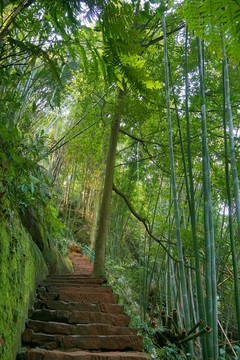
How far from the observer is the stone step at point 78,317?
2.63m

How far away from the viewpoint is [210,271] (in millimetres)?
2377

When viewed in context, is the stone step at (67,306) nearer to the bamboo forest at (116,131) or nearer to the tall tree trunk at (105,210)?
the bamboo forest at (116,131)

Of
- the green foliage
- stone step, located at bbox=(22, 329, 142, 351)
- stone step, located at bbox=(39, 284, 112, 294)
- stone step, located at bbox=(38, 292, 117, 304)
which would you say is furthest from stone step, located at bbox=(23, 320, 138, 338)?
the green foliage

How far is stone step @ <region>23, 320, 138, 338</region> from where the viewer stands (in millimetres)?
2445

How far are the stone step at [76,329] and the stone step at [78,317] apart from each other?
0.14m

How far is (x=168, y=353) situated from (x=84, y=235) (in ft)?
27.5

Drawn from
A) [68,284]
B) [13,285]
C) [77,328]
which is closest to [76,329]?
[77,328]

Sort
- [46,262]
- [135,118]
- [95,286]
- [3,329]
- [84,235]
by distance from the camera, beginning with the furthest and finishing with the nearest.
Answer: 1. [84,235]
2. [135,118]
3. [46,262]
4. [95,286]
5. [3,329]

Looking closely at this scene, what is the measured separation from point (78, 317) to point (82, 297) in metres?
0.41

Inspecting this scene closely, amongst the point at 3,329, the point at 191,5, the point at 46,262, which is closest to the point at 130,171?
the point at 46,262

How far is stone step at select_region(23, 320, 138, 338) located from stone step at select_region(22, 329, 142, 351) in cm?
12

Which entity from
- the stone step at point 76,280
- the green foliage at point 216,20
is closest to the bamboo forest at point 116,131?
the green foliage at point 216,20

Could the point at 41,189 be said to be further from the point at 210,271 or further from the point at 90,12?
the point at 90,12

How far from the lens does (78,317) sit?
8.67ft
